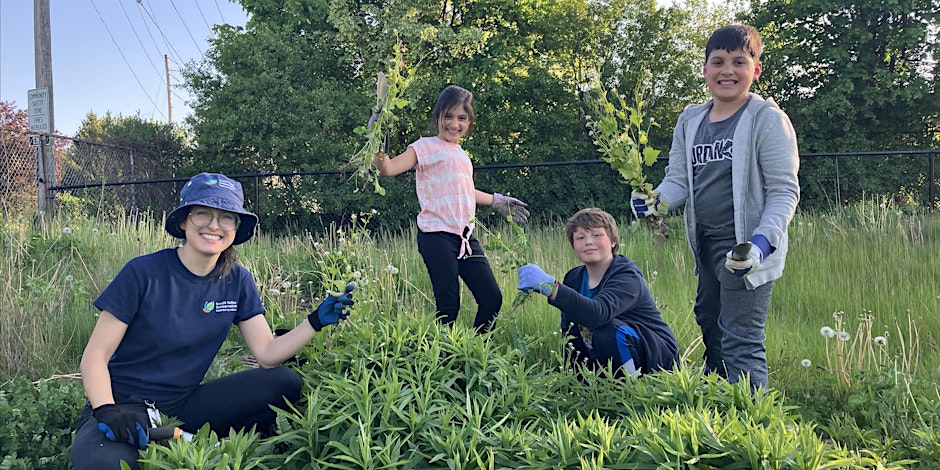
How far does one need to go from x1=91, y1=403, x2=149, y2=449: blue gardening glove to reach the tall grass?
3.55 ft

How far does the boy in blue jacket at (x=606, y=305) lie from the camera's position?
8.39 ft

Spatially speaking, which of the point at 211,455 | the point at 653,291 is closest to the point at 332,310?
the point at 211,455

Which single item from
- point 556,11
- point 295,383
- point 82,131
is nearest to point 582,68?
point 556,11

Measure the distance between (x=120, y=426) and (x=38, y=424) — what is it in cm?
94

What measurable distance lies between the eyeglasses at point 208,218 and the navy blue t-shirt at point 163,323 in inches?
8.5

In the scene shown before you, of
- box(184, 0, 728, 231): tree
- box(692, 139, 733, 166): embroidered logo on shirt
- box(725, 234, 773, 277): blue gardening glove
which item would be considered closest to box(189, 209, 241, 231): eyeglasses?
box(725, 234, 773, 277): blue gardening glove

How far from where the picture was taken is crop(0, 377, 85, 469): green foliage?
91.7 inches

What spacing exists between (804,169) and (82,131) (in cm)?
3187

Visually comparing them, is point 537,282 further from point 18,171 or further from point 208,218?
point 18,171

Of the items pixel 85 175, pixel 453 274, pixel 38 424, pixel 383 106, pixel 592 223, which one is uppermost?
pixel 85 175

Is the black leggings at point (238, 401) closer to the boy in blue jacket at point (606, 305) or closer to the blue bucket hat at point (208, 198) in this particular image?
the blue bucket hat at point (208, 198)

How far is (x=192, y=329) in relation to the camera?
2.26m

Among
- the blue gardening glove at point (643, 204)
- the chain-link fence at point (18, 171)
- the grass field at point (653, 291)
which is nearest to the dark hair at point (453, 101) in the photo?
the grass field at point (653, 291)

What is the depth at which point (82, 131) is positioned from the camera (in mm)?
29594
